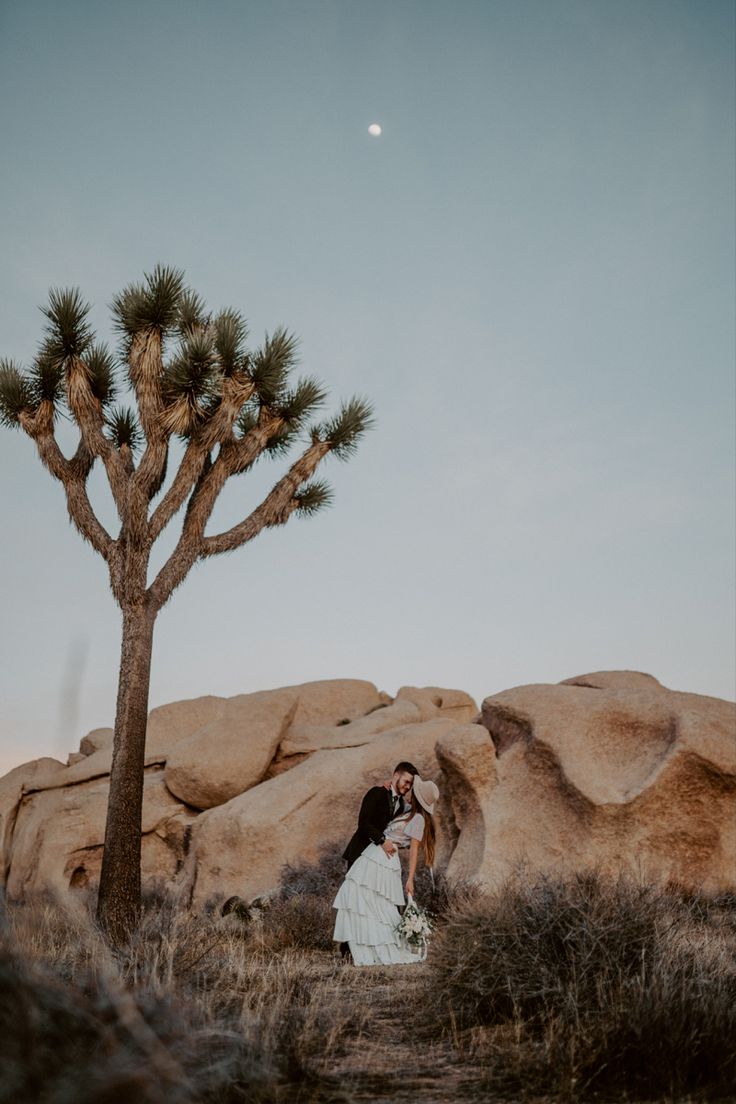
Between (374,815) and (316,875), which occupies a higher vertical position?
(374,815)

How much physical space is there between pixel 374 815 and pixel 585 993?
4.00 metres

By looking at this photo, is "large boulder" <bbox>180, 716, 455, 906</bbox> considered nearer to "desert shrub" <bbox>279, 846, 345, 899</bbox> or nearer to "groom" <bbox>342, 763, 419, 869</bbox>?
"desert shrub" <bbox>279, 846, 345, 899</bbox>

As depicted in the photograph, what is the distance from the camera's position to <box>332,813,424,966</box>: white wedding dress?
7289 millimetres

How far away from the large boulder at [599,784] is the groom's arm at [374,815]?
2888 mm

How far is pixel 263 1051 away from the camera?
2996mm

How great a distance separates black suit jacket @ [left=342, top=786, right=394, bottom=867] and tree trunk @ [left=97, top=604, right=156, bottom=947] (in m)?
2.73

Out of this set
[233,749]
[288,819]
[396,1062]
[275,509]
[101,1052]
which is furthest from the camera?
[233,749]

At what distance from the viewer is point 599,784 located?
10352mm

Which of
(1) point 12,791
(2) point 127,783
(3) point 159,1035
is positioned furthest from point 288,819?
(3) point 159,1035

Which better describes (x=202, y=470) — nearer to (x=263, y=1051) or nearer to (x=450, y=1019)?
(x=450, y=1019)

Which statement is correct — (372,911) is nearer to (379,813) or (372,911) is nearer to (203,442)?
(379,813)

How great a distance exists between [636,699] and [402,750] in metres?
4.15

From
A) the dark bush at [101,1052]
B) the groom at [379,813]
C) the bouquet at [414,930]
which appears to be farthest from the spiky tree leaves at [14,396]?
the dark bush at [101,1052]

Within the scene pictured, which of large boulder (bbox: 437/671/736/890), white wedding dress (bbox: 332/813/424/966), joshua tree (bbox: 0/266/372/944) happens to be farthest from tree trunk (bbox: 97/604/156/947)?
large boulder (bbox: 437/671/736/890)
